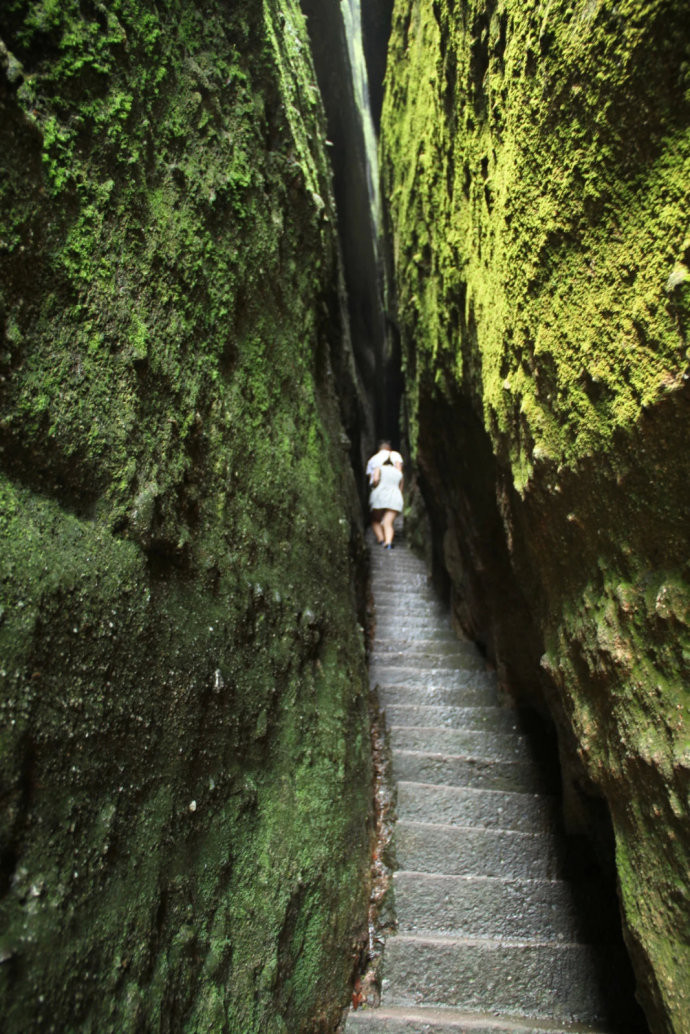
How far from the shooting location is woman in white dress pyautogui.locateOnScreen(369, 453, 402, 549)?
929 centimetres

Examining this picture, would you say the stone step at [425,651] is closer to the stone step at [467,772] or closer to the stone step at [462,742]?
the stone step at [462,742]

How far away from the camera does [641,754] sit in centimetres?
200

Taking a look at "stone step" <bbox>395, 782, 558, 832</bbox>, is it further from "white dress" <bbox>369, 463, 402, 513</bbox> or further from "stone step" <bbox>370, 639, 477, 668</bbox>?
"white dress" <bbox>369, 463, 402, 513</bbox>

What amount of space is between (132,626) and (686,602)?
1.73m

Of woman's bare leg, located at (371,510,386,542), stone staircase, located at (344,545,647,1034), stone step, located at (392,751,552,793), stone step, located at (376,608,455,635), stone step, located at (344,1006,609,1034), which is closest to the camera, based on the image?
A: stone step, located at (344,1006,609,1034)

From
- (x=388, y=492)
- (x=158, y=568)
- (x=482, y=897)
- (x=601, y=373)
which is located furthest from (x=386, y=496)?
(x=601, y=373)

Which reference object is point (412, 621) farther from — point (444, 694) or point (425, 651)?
point (444, 694)

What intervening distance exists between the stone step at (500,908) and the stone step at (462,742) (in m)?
1.01

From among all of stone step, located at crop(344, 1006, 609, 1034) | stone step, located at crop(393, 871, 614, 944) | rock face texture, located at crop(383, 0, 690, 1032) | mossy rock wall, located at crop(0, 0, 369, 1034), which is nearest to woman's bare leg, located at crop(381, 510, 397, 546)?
rock face texture, located at crop(383, 0, 690, 1032)

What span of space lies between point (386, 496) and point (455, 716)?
4917mm

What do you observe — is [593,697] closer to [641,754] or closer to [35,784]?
[641,754]

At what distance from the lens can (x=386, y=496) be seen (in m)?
9.43

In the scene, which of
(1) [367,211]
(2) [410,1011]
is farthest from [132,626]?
(1) [367,211]

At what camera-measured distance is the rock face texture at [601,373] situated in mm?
1588
